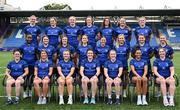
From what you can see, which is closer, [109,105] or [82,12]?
[109,105]

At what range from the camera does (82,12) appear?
38656 millimetres

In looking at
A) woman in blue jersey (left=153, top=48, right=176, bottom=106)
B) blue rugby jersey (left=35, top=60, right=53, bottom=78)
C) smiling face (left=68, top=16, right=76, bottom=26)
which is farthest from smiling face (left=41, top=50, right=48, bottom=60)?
woman in blue jersey (left=153, top=48, right=176, bottom=106)

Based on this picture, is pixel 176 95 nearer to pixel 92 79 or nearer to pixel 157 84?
pixel 157 84

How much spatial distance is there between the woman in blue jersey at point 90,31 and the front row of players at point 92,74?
69 centimetres

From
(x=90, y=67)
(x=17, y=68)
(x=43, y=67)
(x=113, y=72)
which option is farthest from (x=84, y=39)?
(x=17, y=68)

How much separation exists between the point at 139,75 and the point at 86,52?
1274 millimetres

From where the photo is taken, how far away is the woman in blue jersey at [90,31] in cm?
1004

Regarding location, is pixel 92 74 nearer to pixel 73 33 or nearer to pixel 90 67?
pixel 90 67

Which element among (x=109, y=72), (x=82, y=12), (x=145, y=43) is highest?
(x=82, y=12)

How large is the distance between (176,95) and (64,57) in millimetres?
3116

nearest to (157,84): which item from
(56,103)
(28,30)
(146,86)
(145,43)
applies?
(146,86)

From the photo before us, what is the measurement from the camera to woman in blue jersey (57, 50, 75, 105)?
9273mm

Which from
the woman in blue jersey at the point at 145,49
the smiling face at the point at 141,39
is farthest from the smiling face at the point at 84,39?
the smiling face at the point at 141,39

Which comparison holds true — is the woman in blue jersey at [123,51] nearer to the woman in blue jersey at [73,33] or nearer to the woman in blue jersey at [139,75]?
the woman in blue jersey at [139,75]
